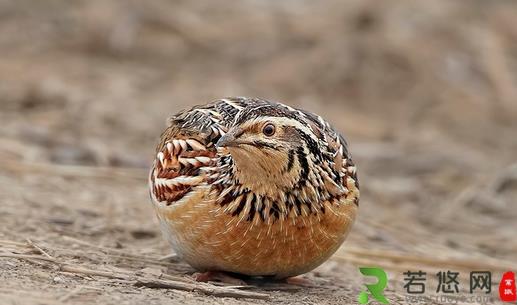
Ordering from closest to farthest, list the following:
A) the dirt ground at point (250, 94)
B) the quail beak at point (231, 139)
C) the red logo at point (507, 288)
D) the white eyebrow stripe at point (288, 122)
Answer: the quail beak at point (231, 139), the white eyebrow stripe at point (288, 122), the dirt ground at point (250, 94), the red logo at point (507, 288)

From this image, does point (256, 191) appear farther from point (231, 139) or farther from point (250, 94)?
point (250, 94)

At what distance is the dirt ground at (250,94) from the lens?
6316 mm

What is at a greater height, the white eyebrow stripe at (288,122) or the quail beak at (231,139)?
the white eyebrow stripe at (288,122)

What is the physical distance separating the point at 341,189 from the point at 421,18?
8525mm

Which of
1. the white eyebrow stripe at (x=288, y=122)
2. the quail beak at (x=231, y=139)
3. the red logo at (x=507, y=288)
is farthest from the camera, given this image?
the red logo at (x=507, y=288)

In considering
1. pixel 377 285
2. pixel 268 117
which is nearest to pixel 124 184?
pixel 377 285

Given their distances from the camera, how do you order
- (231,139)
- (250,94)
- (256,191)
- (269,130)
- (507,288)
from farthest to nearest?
(250,94)
(507,288)
(256,191)
(269,130)
(231,139)

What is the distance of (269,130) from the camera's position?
207 inches

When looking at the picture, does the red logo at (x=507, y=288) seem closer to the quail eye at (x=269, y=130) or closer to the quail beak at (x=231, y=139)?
the quail eye at (x=269, y=130)

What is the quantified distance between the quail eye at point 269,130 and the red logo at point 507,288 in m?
2.42

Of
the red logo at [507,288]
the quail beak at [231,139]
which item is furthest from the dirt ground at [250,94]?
the quail beak at [231,139]

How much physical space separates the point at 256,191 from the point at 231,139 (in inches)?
16.5

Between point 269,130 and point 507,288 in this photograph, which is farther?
point 507,288

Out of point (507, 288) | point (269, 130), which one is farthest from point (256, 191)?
point (507, 288)
